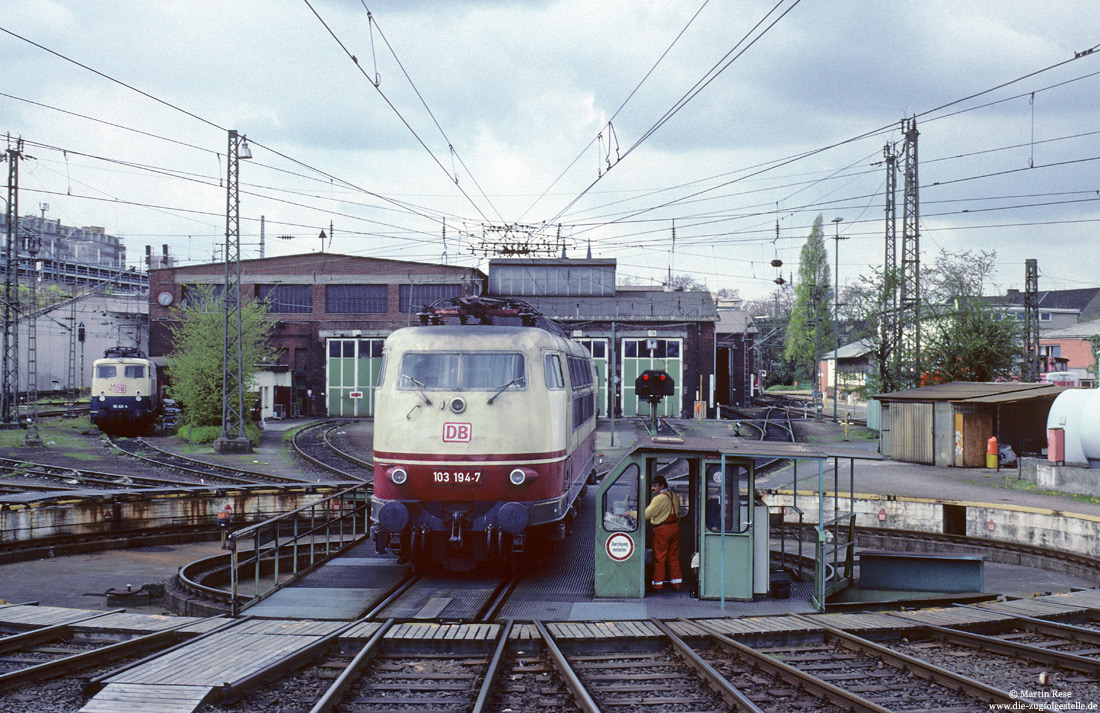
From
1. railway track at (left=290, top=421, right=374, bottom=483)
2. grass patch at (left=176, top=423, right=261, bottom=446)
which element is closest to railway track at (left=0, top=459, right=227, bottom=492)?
railway track at (left=290, top=421, right=374, bottom=483)

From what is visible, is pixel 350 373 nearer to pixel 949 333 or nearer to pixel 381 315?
pixel 381 315

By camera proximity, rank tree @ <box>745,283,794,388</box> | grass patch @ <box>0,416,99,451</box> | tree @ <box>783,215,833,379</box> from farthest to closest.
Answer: tree @ <box>745,283,794,388</box>
tree @ <box>783,215,833,379</box>
grass patch @ <box>0,416,99,451</box>

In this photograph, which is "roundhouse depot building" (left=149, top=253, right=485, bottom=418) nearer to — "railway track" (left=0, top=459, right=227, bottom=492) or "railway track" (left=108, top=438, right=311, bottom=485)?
"railway track" (left=108, top=438, right=311, bottom=485)

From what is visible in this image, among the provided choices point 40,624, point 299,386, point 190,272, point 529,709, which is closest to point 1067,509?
point 529,709

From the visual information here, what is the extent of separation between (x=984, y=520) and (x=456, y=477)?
13823 millimetres

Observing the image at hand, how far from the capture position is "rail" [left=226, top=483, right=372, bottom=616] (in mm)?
11422

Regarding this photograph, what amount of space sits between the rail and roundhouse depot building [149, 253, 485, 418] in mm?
31227

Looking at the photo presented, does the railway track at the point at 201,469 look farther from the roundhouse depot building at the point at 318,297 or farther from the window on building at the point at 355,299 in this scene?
the window on building at the point at 355,299

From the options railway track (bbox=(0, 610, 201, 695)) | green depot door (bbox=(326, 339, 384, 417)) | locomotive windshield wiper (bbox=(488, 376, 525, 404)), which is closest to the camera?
railway track (bbox=(0, 610, 201, 695))

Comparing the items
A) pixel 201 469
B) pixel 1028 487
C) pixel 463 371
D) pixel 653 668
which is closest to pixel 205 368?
pixel 201 469

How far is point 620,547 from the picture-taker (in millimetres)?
11953

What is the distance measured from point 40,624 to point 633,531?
23.9 ft

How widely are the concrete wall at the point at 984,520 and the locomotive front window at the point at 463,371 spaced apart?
461 inches

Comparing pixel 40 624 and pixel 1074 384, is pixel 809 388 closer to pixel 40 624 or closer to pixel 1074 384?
pixel 1074 384
